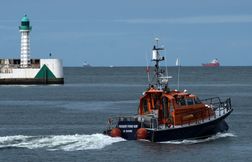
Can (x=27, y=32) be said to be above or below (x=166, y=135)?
above

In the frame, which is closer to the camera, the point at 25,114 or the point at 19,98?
the point at 25,114

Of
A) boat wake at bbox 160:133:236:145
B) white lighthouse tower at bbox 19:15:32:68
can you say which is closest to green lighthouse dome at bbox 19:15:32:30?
white lighthouse tower at bbox 19:15:32:68

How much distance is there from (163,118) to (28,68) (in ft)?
286

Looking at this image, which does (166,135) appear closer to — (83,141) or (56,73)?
(83,141)

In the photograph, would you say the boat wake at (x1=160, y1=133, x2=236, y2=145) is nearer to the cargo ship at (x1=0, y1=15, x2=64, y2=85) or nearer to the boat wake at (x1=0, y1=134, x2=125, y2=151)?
the boat wake at (x1=0, y1=134, x2=125, y2=151)

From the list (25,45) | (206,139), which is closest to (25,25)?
(25,45)

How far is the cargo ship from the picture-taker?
136m

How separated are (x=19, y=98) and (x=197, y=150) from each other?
62.4 m

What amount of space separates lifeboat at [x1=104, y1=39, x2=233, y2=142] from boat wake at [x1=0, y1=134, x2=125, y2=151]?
93cm

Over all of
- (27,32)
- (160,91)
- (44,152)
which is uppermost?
(27,32)

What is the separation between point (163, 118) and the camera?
51312mm

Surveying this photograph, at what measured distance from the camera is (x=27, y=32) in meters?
138

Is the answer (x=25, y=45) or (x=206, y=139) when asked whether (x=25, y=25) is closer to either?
(x=25, y=45)

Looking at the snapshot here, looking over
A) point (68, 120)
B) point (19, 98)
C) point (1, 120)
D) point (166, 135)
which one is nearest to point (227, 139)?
point (166, 135)
